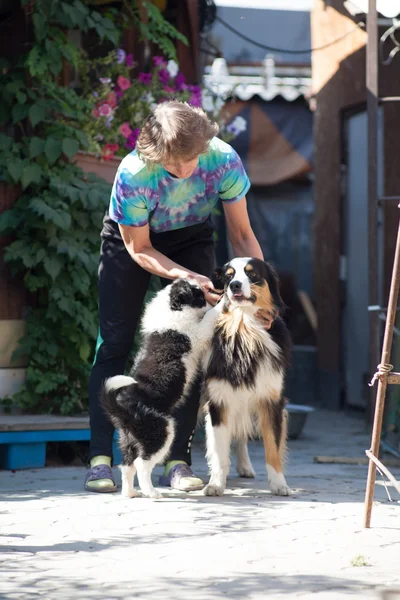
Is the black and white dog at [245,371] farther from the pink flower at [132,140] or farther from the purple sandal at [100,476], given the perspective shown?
the pink flower at [132,140]

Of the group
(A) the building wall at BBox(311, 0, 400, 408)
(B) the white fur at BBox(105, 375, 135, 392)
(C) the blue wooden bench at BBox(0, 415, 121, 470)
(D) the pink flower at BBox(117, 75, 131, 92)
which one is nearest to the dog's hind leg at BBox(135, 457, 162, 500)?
(B) the white fur at BBox(105, 375, 135, 392)

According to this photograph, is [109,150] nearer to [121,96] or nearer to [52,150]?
[121,96]

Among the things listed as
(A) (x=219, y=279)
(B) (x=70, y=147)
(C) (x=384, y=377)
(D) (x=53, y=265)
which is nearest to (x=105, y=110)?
(B) (x=70, y=147)

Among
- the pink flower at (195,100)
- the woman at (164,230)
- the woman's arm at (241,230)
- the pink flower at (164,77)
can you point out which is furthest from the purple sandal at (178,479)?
the pink flower at (164,77)

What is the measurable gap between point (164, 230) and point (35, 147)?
1.52 meters

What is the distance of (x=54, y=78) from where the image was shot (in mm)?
5852

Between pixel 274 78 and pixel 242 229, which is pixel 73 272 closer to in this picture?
pixel 242 229

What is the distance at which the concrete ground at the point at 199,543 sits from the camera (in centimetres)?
274

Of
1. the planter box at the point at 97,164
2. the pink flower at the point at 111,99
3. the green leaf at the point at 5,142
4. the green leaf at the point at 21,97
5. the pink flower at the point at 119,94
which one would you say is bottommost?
the planter box at the point at 97,164

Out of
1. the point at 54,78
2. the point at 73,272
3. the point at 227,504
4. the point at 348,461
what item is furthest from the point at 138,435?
the point at 54,78

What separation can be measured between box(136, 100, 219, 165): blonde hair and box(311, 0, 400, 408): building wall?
4027 millimetres

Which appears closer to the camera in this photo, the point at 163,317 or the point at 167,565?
the point at 167,565

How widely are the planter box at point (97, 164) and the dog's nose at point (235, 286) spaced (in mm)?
2030

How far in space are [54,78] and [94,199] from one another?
0.90m
